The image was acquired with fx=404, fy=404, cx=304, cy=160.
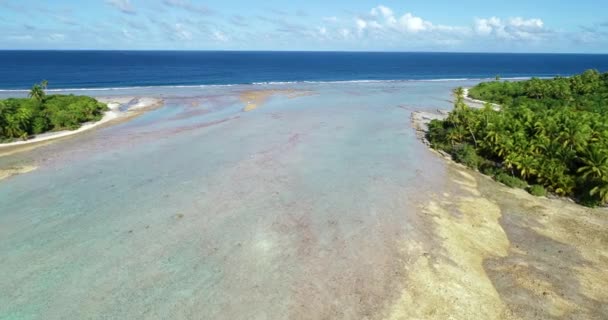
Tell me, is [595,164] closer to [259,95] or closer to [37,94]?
[37,94]

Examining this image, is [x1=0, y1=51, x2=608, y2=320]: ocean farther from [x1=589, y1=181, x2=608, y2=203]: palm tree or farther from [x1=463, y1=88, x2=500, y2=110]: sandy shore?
[x1=463, y1=88, x2=500, y2=110]: sandy shore

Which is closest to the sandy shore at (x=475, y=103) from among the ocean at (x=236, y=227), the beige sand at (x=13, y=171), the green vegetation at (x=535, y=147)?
the green vegetation at (x=535, y=147)

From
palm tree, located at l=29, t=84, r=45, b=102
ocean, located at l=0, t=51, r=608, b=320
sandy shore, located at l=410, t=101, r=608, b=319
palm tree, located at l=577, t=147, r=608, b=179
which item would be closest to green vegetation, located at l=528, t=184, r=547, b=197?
sandy shore, located at l=410, t=101, r=608, b=319

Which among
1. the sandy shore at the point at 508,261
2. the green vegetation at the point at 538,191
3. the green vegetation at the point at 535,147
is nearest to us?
the sandy shore at the point at 508,261

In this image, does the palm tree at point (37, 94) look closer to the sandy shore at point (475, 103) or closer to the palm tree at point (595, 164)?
the palm tree at point (595, 164)

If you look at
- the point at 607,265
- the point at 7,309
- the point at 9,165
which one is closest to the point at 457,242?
the point at 607,265

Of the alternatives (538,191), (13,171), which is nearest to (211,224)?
(13,171)
